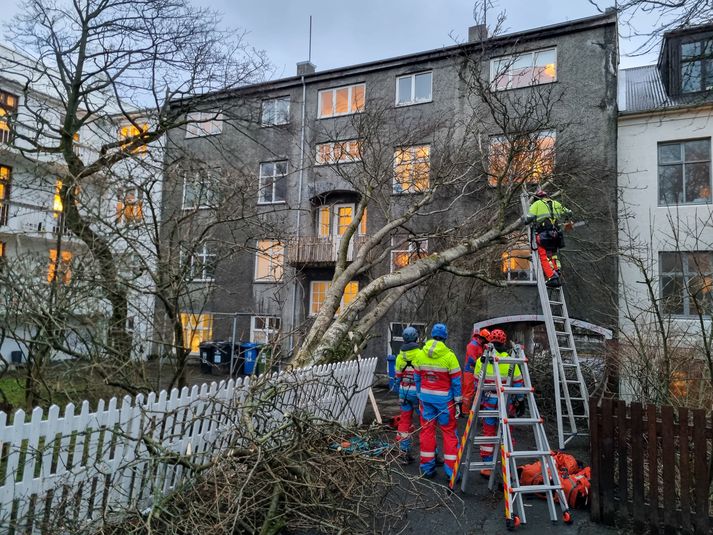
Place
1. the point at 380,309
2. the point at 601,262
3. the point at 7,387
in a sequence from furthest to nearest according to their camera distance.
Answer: the point at 601,262 < the point at 7,387 < the point at 380,309

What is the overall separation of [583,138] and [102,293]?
524 inches

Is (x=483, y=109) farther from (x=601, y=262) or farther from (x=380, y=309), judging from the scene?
(x=380, y=309)

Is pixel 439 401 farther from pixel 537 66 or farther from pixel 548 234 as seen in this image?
pixel 537 66

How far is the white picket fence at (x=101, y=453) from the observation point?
381 centimetres

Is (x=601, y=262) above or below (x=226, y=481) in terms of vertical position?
above

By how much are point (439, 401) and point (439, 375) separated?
316 millimetres

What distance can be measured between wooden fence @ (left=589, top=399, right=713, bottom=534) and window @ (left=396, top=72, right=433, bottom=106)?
48.4 ft

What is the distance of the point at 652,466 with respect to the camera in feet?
14.8

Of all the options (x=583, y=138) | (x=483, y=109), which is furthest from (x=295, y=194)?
(x=583, y=138)

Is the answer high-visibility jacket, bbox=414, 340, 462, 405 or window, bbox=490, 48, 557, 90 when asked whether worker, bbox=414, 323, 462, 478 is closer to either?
high-visibility jacket, bbox=414, 340, 462, 405

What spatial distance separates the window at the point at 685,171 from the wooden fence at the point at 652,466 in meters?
11.3

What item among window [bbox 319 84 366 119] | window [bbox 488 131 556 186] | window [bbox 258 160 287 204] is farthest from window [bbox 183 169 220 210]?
window [bbox 319 84 366 119]

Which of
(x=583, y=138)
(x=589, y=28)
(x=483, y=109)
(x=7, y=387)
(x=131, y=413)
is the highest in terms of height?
(x=589, y=28)

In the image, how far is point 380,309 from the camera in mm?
9016
